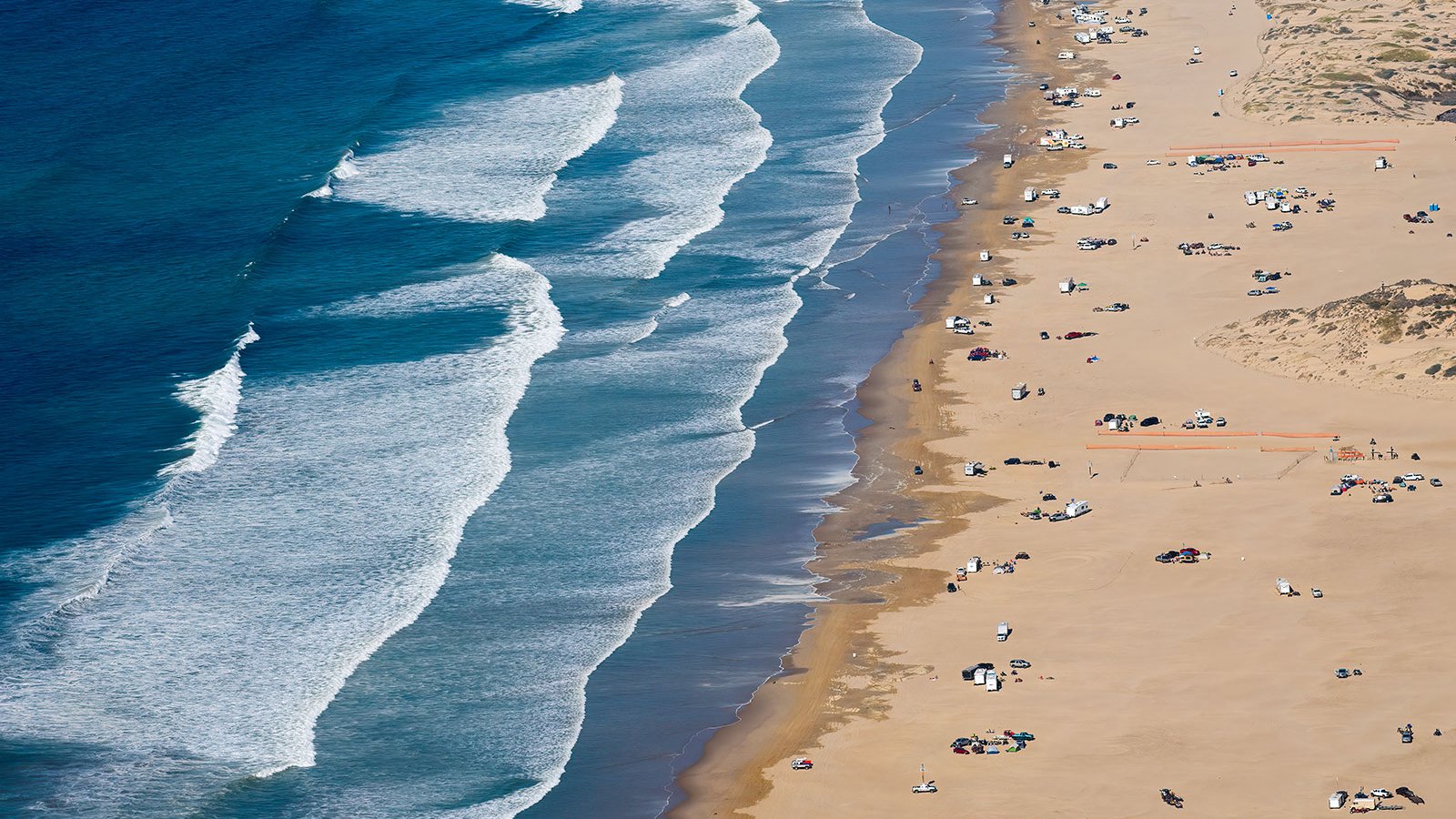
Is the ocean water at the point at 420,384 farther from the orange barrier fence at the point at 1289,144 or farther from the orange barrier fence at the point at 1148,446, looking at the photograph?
the orange barrier fence at the point at 1289,144

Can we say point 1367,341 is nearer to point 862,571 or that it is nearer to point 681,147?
point 862,571

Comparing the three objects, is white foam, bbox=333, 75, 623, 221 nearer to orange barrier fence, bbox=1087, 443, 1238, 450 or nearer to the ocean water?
the ocean water

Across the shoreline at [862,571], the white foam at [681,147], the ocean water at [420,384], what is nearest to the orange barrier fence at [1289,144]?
the ocean water at [420,384]

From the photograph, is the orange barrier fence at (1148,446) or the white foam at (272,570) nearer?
the white foam at (272,570)

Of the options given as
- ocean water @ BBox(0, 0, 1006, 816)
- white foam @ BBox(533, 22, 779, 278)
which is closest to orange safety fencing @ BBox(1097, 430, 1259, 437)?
ocean water @ BBox(0, 0, 1006, 816)

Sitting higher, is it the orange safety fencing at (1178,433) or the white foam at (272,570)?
the white foam at (272,570)

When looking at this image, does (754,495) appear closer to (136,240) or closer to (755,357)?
(755,357)
